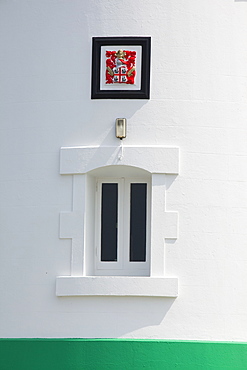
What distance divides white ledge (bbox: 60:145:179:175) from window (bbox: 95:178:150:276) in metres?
0.60

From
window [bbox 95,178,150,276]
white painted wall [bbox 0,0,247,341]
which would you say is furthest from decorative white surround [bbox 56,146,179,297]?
window [bbox 95,178,150,276]

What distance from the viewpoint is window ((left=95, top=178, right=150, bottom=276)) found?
17297 mm

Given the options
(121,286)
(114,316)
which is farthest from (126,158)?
(114,316)

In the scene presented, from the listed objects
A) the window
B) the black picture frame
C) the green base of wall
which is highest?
the black picture frame

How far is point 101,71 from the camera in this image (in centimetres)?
1706

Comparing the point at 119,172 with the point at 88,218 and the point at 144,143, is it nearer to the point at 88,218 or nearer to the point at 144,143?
the point at 144,143

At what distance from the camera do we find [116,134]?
55.5 feet

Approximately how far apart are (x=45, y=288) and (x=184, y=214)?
2333 mm

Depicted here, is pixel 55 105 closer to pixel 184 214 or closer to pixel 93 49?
pixel 93 49

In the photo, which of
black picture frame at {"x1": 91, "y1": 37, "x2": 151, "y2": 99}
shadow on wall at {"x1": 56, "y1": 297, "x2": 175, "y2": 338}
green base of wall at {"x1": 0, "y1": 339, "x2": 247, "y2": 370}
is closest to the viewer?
green base of wall at {"x1": 0, "y1": 339, "x2": 247, "y2": 370}

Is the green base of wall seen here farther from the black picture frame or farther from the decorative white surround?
the black picture frame

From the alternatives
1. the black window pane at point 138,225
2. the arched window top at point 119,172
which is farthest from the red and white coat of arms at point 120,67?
the black window pane at point 138,225

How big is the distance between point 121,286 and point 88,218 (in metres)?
1.16

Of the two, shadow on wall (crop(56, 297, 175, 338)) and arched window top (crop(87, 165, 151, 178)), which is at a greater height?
arched window top (crop(87, 165, 151, 178))
